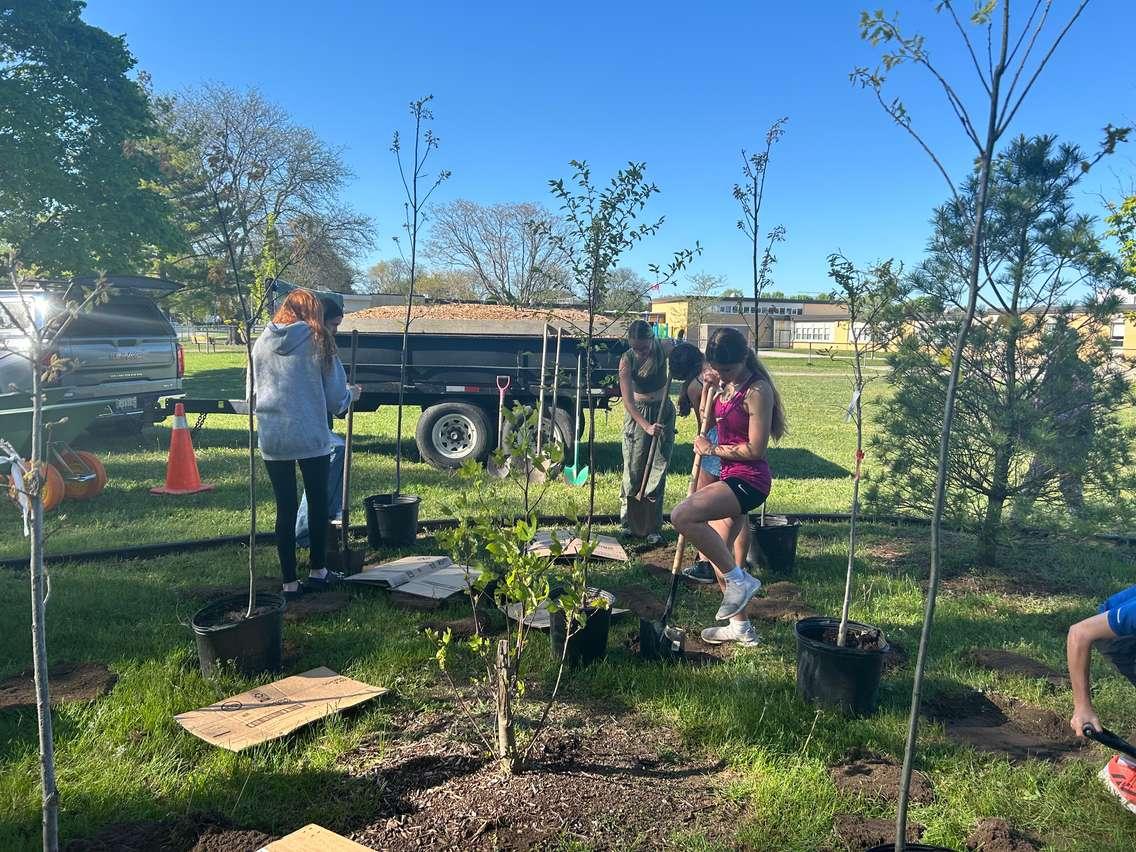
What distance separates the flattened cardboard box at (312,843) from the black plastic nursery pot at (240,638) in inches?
50.5

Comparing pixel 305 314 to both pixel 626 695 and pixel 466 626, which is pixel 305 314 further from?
pixel 626 695

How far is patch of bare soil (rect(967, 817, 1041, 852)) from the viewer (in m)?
2.24

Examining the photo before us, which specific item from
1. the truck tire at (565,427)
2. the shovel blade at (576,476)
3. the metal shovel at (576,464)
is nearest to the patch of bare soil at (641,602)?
the shovel blade at (576,476)

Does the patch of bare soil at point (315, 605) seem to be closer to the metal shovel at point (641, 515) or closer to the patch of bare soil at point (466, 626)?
the patch of bare soil at point (466, 626)

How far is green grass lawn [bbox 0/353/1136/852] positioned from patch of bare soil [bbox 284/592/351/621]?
86 millimetres

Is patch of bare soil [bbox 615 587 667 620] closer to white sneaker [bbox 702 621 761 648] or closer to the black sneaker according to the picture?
the black sneaker

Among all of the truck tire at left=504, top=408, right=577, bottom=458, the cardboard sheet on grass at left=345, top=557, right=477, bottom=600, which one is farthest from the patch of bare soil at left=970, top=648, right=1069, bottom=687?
the truck tire at left=504, top=408, right=577, bottom=458

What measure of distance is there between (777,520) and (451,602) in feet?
8.51

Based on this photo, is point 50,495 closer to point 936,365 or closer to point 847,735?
point 847,735

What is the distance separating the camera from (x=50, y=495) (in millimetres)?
5824

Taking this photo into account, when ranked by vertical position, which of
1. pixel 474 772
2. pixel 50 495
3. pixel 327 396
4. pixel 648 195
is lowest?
pixel 474 772

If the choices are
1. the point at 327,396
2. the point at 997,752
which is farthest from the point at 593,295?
the point at 997,752

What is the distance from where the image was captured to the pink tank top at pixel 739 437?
3.79 m

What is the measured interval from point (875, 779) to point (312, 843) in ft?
6.21
